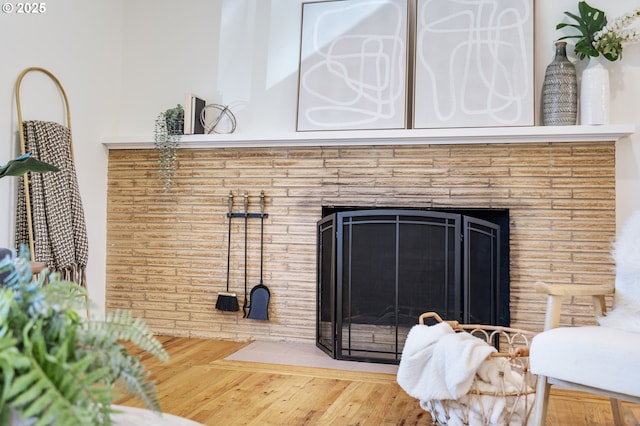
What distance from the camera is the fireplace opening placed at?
2992 mm

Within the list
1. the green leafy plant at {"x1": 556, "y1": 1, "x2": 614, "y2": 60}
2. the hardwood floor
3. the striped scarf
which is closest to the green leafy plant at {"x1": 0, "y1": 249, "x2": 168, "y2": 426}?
the hardwood floor

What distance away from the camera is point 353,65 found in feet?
11.0

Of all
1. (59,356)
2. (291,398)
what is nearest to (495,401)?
(291,398)

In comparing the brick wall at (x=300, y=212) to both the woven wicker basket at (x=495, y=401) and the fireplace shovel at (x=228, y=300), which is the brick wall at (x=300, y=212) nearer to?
the fireplace shovel at (x=228, y=300)

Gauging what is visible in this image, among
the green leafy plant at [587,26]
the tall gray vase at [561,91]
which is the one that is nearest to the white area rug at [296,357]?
the tall gray vase at [561,91]

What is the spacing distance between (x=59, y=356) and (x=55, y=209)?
271 centimetres

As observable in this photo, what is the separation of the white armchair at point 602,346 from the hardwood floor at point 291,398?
405mm

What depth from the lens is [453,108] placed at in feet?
10.5

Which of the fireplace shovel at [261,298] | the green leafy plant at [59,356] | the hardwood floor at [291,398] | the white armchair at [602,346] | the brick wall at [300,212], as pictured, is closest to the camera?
the green leafy plant at [59,356]

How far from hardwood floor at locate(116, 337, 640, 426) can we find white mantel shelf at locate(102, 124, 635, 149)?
4.21 ft

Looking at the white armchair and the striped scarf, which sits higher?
the striped scarf

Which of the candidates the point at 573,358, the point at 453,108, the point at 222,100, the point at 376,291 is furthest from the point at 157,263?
the point at 573,358

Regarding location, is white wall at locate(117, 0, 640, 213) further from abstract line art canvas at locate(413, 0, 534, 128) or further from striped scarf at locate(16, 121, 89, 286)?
abstract line art canvas at locate(413, 0, 534, 128)

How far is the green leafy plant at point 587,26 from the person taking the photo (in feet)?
9.81
